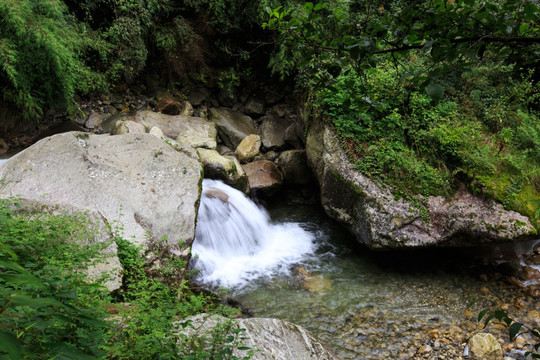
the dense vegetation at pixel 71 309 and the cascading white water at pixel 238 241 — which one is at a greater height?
the dense vegetation at pixel 71 309

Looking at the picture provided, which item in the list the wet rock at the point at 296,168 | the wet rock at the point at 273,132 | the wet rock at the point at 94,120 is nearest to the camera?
the wet rock at the point at 94,120

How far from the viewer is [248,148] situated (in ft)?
28.0

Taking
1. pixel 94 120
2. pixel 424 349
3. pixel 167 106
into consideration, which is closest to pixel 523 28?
pixel 424 349

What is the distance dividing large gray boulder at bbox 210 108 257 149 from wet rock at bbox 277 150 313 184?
5.62 feet

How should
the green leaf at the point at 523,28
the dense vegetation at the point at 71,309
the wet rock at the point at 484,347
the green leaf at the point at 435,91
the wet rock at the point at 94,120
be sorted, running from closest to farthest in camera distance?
1. the dense vegetation at the point at 71,309
2. the green leaf at the point at 435,91
3. the green leaf at the point at 523,28
4. the wet rock at the point at 484,347
5. the wet rock at the point at 94,120

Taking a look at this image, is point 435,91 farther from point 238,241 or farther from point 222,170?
point 222,170

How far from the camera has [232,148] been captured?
9008 millimetres

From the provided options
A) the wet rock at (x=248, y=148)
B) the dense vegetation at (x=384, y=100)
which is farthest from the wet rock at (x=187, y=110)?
the wet rock at (x=248, y=148)

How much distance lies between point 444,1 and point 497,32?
318mm

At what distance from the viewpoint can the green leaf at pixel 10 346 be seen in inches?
23.3

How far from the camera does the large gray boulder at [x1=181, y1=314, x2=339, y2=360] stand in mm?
2461

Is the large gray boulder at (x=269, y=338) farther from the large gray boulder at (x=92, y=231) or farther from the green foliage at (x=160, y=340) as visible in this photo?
the large gray boulder at (x=92, y=231)

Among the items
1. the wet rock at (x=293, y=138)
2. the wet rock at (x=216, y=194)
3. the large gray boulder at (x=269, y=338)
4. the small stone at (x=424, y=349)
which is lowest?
the small stone at (x=424, y=349)

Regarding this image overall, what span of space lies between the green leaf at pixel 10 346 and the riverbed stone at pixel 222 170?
6463 mm
